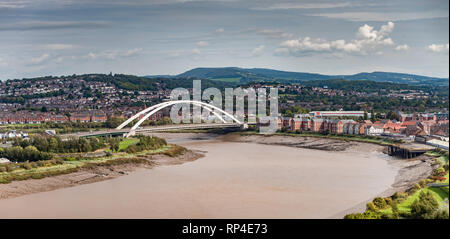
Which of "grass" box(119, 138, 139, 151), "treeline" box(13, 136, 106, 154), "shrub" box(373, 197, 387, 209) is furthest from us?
"grass" box(119, 138, 139, 151)

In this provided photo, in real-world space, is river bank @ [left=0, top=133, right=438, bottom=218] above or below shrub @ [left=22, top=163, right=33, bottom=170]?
below

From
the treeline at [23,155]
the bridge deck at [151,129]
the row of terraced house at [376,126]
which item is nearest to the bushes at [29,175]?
the treeline at [23,155]

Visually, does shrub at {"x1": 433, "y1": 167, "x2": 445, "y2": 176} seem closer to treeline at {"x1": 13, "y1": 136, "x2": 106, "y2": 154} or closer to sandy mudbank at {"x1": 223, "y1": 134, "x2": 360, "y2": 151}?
sandy mudbank at {"x1": 223, "y1": 134, "x2": 360, "y2": 151}

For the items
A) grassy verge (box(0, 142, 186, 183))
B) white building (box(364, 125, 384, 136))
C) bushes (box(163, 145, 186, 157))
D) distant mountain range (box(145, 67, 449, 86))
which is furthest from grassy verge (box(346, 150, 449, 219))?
distant mountain range (box(145, 67, 449, 86))

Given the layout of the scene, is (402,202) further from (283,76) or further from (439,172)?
(283,76)

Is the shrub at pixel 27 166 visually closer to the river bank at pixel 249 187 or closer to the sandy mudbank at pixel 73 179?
the sandy mudbank at pixel 73 179
